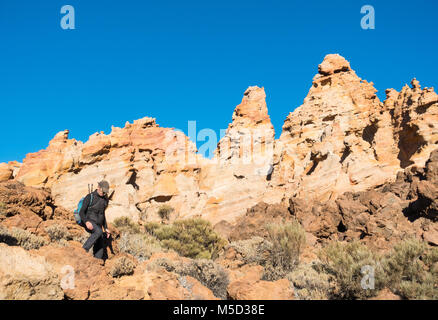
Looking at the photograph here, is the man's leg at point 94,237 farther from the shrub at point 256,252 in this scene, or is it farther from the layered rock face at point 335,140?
the layered rock face at point 335,140

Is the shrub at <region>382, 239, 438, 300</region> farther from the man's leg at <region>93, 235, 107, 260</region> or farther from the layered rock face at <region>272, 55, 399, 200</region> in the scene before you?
the layered rock face at <region>272, 55, 399, 200</region>

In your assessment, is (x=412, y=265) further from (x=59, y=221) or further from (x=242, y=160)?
(x=242, y=160)

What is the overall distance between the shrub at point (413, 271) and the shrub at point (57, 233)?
6254 mm

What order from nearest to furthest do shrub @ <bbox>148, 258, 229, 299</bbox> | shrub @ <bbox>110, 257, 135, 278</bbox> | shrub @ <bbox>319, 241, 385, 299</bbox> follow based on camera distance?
shrub @ <bbox>319, 241, 385, 299</bbox>
shrub @ <bbox>110, 257, 135, 278</bbox>
shrub @ <bbox>148, 258, 229, 299</bbox>

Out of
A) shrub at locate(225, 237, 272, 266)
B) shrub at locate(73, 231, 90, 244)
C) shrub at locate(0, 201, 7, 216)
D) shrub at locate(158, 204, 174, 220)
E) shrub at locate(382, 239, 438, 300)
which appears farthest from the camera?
shrub at locate(158, 204, 174, 220)

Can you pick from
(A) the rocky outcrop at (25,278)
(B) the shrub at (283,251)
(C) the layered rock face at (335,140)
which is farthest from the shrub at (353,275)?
(C) the layered rock face at (335,140)

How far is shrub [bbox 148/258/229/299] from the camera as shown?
252 inches

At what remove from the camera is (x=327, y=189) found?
20141 mm

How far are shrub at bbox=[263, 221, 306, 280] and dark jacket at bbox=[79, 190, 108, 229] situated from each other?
3.40 meters

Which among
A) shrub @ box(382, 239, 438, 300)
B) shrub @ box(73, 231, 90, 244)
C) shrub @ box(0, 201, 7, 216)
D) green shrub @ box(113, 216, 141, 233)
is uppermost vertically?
shrub @ box(0, 201, 7, 216)

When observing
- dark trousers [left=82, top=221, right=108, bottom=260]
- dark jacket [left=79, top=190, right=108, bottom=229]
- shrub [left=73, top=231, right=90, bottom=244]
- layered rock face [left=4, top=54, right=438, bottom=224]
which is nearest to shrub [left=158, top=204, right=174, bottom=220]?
layered rock face [left=4, top=54, right=438, bottom=224]
